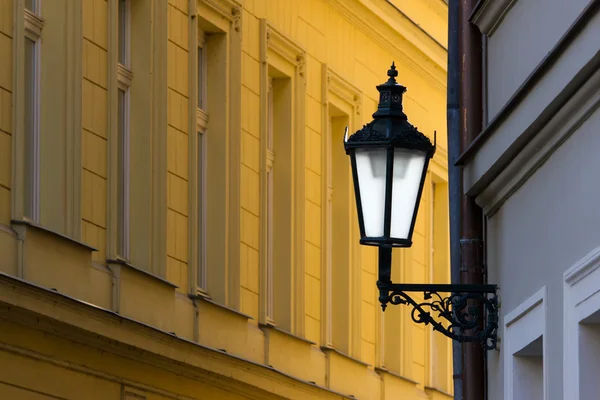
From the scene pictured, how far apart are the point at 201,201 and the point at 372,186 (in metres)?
11.6

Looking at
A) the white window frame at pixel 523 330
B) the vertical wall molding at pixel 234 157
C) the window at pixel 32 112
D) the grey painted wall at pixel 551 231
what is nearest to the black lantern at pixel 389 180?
the grey painted wall at pixel 551 231

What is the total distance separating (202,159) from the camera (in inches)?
804

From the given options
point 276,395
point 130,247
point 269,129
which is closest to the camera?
point 130,247

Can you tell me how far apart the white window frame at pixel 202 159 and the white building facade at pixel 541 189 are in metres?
10.6

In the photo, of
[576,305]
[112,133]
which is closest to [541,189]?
[576,305]

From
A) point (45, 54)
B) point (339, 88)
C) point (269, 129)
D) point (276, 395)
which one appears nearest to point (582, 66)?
point (45, 54)

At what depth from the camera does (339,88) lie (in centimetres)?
2462

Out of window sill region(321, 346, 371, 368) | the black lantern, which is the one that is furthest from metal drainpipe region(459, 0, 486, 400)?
window sill region(321, 346, 371, 368)

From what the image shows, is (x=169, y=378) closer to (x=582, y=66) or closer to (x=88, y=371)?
(x=88, y=371)

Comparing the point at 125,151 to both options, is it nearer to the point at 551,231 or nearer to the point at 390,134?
the point at 390,134

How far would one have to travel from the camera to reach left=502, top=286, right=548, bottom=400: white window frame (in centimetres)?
784

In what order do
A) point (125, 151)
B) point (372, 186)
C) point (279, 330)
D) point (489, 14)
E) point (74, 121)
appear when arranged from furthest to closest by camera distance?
point (279, 330), point (125, 151), point (74, 121), point (489, 14), point (372, 186)

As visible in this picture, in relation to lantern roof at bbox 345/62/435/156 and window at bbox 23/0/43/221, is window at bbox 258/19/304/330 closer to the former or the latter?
window at bbox 23/0/43/221

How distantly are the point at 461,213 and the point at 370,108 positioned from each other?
54.0 feet
